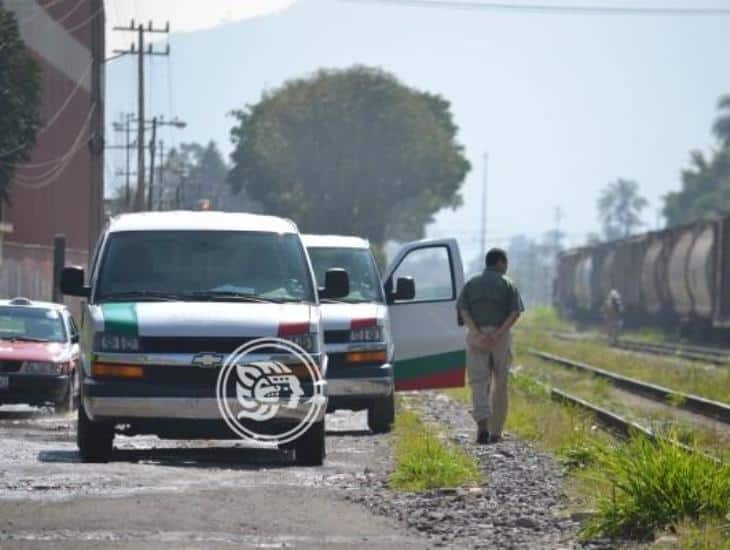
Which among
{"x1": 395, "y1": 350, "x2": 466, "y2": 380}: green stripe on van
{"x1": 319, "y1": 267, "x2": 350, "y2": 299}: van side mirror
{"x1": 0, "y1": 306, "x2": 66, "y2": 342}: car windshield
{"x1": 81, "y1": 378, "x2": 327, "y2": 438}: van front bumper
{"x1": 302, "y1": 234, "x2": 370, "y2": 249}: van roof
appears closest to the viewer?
{"x1": 81, "y1": 378, "x2": 327, "y2": 438}: van front bumper

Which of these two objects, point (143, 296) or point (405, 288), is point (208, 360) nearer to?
point (143, 296)

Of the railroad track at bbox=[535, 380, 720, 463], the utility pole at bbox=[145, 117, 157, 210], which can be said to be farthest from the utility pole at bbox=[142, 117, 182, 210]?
the railroad track at bbox=[535, 380, 720, 463]

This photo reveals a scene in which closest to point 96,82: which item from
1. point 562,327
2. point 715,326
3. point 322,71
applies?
point 715,326

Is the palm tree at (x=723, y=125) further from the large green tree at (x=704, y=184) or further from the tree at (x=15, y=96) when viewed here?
the tree at (x=15, y=96)

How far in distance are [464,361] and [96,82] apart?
68.5 ft

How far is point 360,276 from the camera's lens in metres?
18.9

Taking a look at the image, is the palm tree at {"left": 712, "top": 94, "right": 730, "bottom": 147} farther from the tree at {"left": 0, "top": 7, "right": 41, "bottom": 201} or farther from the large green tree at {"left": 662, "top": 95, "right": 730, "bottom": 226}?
the tree at {"left": 0, "top": 7, "right": 41, "bottom": 201}

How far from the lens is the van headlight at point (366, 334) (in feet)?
56.7

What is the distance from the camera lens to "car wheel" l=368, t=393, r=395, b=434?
17672 millimetres

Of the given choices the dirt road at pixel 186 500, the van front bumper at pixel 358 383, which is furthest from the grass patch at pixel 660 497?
the van front bumper at pixel 358 383

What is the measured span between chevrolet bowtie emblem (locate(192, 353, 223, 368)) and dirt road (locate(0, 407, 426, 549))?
76 cm

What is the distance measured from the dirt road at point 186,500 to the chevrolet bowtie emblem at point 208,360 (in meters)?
0.76

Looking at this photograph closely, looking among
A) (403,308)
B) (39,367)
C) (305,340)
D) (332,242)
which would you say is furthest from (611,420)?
(305,340)

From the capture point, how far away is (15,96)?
1608 inches
